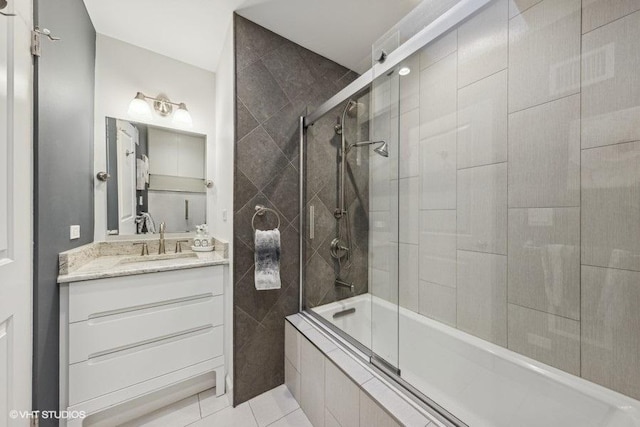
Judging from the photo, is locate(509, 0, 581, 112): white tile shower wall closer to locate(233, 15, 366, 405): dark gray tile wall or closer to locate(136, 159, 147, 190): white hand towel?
locate(233, 15, 366, 405): dark gray tile wall

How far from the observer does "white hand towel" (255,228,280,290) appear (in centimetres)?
152

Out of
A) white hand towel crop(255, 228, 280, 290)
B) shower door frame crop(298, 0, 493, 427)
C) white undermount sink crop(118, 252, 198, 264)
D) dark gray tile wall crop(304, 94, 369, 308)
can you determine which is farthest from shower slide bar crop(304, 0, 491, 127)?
white undermount sink crop(118, 252, 198, 264)

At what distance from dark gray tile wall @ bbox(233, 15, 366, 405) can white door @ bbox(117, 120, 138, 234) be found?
36.9 inches

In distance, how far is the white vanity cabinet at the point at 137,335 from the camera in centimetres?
122

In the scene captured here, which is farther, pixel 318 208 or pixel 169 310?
pixel 318 208

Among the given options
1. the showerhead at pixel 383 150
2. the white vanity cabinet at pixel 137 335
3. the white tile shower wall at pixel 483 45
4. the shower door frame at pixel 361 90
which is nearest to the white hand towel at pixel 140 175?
the white vanity cabinet at pixel 137 335

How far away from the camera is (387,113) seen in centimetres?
155

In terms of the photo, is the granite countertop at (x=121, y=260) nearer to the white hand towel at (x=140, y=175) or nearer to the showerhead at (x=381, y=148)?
the white hand towel at (x=140, y=175)

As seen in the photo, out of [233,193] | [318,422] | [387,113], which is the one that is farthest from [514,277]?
[233,193]

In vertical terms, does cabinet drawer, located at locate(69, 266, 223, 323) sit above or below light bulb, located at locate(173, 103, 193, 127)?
below

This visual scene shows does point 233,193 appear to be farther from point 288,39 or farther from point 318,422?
point 318,422

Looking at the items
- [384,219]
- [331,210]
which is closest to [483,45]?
[384,219]

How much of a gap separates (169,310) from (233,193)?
0.81m

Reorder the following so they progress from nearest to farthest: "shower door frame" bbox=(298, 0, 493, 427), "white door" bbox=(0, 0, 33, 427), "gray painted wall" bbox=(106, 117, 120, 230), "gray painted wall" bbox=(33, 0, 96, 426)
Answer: "white door" bbox=(0, 0, 33, 427) < "shower door frame" bbox=(298, 0, 493, 427) < "gray painted wall" bbox=(33, 0, 96, 426) < "gray painted wall" bbox=(106, 117, 120, 230)
